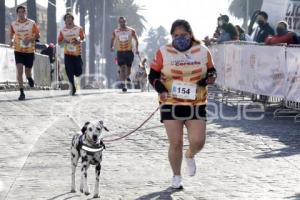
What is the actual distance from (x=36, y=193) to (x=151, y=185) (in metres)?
1.29

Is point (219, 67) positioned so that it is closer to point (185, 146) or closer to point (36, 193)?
point (185, 146)

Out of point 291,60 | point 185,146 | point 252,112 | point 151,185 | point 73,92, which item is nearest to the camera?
point 151,185

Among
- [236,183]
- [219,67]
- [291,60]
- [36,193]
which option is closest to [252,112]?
[291,60]

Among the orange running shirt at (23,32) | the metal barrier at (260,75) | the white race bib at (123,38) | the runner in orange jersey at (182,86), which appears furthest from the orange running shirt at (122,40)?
the runner in orange jersey at (182,86)

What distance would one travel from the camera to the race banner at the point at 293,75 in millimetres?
15609

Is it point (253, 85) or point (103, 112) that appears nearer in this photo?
point (103, 112)

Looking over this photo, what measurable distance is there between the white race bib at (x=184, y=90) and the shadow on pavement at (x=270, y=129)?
8.80 feet

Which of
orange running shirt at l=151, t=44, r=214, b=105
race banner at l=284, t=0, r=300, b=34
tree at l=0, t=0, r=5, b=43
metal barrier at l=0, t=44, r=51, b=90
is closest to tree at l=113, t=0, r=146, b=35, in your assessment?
tree at l=0, t=0, r=5, b=43

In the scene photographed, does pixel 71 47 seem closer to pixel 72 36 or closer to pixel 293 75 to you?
pixel 72 36

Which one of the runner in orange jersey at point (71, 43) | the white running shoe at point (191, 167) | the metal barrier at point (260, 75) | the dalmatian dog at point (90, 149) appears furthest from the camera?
the runner in orange jersey at point (71, 43)

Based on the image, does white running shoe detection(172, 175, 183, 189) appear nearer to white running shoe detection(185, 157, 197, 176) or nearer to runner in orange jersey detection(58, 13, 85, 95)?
white running shoe detection(185, 157, 197, 176)

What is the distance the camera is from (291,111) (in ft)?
54.7

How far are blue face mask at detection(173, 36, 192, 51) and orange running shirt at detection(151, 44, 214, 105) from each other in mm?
57

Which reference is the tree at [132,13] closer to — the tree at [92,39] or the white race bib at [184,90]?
the tree at [92,39]
